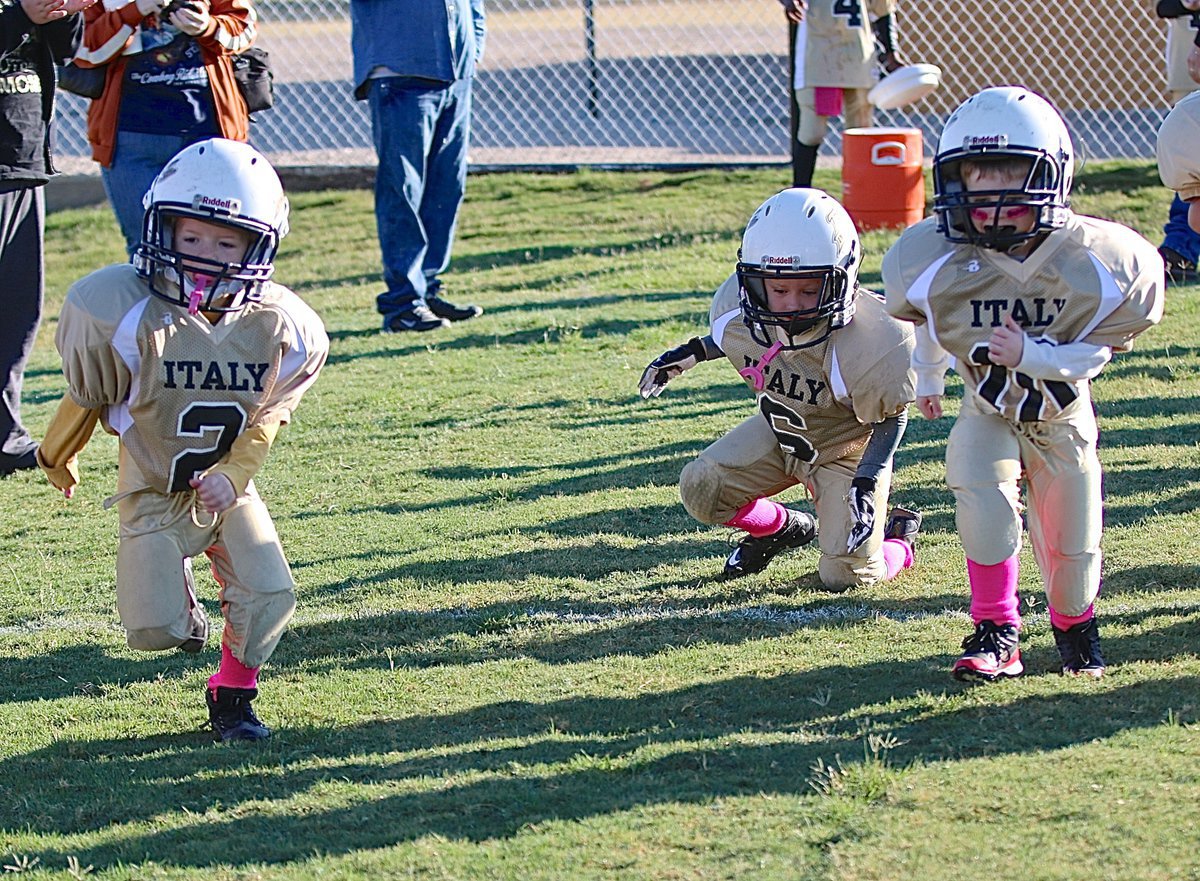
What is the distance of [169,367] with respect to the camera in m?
3.92

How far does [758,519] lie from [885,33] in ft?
19.2

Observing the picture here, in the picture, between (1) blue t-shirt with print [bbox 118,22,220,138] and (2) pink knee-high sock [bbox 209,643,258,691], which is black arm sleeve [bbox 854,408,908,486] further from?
(1) blue t-shirt with print [bbox 118,22,220,138]

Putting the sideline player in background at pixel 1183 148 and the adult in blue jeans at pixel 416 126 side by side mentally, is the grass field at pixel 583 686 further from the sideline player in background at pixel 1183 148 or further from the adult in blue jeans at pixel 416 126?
the adult in blue jeans at pixel 416 126

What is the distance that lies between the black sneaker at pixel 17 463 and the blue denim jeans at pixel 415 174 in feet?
8.18

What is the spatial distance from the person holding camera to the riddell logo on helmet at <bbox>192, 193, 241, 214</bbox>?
291 centimetres

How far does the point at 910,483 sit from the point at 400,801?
276 cm

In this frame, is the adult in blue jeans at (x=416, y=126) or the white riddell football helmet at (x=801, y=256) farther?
the adult in blue jeans at (x=416, y=126)

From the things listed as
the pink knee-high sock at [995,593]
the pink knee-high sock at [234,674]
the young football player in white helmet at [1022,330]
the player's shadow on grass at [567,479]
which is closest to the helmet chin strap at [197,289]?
the pink knee-high sock at [234,674]

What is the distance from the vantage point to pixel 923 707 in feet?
12.5

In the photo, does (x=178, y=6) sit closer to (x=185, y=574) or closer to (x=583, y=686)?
(x=185, y=574)

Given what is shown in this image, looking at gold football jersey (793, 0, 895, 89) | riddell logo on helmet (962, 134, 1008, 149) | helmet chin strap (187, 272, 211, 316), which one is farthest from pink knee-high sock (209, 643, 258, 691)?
gold football jersey (793, 0, 895, 89)

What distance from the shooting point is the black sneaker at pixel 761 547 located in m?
4.98

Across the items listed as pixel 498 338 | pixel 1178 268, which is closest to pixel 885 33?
pixel 1178 268

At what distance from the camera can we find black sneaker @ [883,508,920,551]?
5070mm
